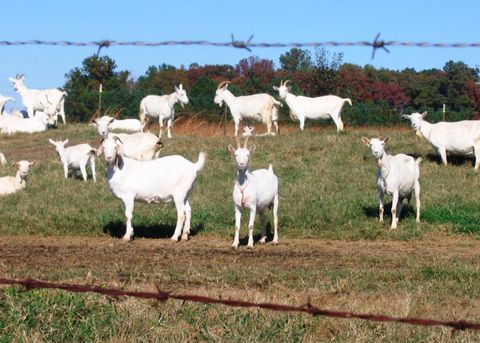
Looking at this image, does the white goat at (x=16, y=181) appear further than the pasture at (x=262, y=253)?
Yes

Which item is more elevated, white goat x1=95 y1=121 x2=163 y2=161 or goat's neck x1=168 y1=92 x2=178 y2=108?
goat's neck x1=168 y1=92 x2=178 y2=108

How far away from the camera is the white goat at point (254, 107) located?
27.6 meters

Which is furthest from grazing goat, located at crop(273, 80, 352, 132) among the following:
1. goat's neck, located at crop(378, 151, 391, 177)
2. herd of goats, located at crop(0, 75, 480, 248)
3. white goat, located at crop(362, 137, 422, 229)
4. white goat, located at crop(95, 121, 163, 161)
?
goat's neck, located at crop(378, 151, 391, 177)

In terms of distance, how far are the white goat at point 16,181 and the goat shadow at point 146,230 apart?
4294 mm

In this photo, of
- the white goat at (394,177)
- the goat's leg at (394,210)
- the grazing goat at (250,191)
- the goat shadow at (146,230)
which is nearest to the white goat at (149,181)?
the goat shadow at (146,230)

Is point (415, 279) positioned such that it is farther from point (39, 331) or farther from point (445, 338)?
point (39, 331)

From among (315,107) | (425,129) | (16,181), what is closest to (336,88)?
(315,107)

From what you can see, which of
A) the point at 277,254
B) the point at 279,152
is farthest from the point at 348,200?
the point at 279,152

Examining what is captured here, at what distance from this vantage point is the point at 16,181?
1947 cm

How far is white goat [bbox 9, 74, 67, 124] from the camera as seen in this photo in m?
35.0

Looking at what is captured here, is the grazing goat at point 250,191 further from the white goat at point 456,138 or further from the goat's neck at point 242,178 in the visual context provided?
the white goat at point 456,138

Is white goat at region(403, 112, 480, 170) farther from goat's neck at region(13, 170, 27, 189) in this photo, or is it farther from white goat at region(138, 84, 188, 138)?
goat's neck at region(13, 170, 27, 189)

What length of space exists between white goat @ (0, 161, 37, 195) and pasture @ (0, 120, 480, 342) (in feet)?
0.95

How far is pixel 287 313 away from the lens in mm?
7688
